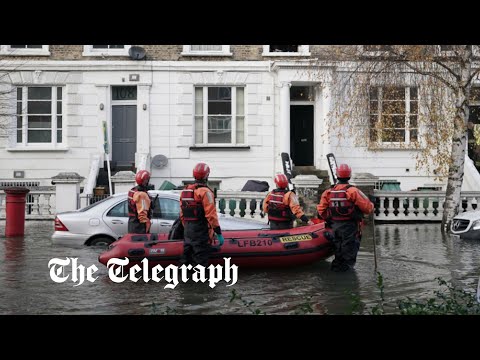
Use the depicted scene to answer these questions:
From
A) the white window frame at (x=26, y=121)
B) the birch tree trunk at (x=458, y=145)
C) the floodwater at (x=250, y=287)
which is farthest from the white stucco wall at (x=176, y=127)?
the floodwater at (x=250, y=287)

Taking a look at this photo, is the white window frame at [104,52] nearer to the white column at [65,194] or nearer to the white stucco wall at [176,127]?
the white stucco wall at [176,127]

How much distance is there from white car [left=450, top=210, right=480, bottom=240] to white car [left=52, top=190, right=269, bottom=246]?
527 cm

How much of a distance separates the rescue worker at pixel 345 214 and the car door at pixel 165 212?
324cm

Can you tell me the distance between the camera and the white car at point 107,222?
45.8 ft

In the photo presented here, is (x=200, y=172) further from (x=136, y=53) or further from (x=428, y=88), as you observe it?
(x=136, y=53)

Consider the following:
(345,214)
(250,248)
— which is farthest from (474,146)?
(250,248)

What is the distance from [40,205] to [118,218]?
801 cm

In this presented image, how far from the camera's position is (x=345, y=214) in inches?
459

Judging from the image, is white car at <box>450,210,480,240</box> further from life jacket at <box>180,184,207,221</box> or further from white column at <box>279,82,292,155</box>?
white column at <box>279,82,292,155</box>
